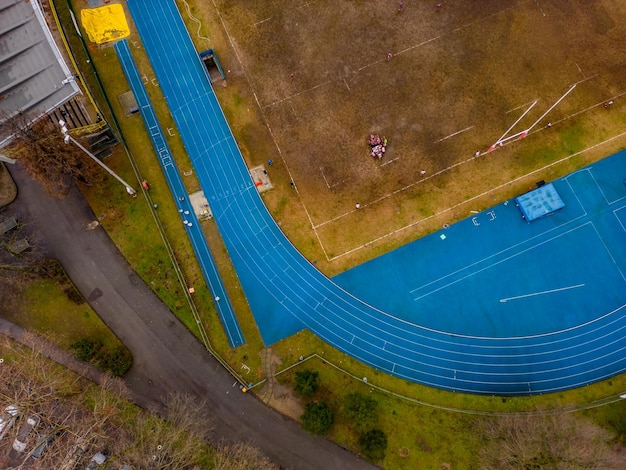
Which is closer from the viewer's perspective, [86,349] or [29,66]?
[86,349]

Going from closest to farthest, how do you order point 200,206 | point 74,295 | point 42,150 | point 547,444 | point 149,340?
point 547,444, point 42,150, point 149,340, point 74,295, point 200,206

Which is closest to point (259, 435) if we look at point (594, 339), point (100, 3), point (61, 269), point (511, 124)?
point (61, 269)

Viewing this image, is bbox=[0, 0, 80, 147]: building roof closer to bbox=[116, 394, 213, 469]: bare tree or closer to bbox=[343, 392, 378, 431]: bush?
bbox=[116, 394, 213, 469]: bare tree

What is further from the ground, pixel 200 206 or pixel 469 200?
pixel 200 206

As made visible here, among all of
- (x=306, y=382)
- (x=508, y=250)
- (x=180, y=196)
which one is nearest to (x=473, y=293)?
(x=508, y=250)

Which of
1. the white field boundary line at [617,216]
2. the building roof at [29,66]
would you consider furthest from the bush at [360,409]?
the building roof at [29,66]

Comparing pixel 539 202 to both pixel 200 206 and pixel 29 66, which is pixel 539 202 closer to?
pixel 200 206

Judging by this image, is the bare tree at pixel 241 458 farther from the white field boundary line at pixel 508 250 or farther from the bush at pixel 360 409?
the white field boundary line at pixel 508 250
